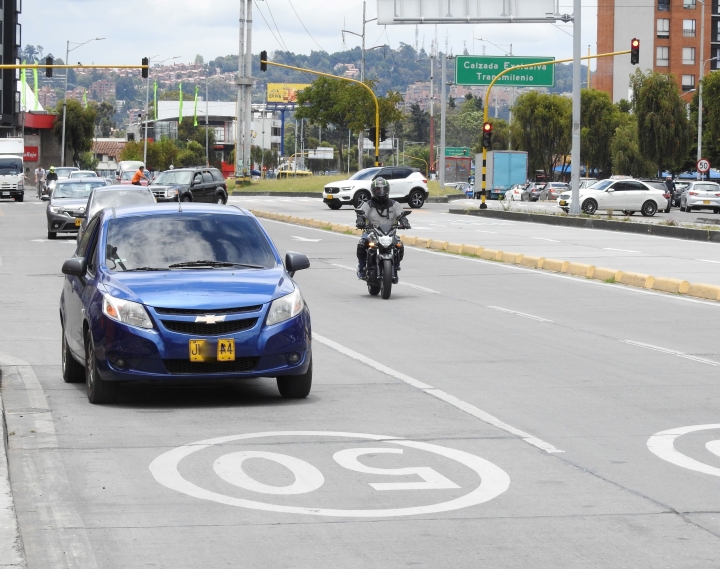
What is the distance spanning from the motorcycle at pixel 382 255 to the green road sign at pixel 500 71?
43157mm

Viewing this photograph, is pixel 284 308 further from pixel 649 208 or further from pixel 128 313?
pixel 649 208

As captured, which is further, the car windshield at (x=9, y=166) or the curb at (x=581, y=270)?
the car windshield at (x=9, y=166)

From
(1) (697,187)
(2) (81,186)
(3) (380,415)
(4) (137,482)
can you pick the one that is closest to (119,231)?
(3) (380,415)

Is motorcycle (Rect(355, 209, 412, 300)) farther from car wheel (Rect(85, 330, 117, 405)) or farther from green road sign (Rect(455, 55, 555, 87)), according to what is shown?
green road sign (Rect(455, 55, 555, 87))

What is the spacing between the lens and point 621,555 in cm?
562

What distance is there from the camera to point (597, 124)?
101562 mm

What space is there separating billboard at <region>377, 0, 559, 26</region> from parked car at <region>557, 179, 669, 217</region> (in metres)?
9.43

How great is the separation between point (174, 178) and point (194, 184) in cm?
110

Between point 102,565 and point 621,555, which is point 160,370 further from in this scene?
point 621,555

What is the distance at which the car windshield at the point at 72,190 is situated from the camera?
34.9 metres

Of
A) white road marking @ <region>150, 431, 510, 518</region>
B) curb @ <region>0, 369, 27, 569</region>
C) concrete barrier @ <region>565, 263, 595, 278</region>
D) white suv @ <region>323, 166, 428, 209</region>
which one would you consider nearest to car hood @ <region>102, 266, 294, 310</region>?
white road marking @ <region>150, 431, 510, 518</region>

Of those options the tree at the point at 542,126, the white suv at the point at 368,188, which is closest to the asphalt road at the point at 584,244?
the white suv at the point at 368,188

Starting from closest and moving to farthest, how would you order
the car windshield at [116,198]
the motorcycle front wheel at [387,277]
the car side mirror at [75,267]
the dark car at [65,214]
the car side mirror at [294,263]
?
the car side mirror at [75,267], the car side mirror at [294,263], the motorcycle front wheel at [387,277], the car windshield at [116,198], the dark car at [65,214]

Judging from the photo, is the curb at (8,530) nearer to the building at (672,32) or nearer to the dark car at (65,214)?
the dark car at (65,214)
